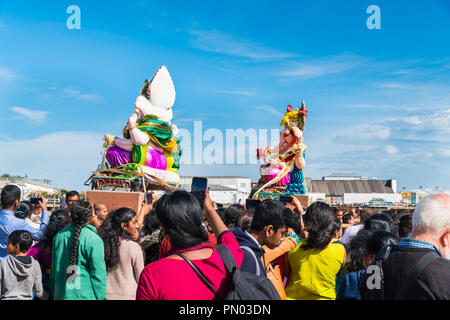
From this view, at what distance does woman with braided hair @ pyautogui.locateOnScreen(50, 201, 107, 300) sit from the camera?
3.61 m

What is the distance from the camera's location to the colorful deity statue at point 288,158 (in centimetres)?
1695

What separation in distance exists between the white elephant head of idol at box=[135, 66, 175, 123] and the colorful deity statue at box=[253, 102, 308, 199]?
4.73 metres

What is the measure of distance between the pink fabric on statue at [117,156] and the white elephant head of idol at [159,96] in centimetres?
179

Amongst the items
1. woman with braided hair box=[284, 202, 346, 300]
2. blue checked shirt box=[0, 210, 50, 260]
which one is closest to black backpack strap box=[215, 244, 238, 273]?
woman with braided hair box=[284, 202, 346, 300]

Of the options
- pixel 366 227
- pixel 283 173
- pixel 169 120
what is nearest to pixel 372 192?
pixel 283 173

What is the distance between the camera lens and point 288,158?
17.5 meters

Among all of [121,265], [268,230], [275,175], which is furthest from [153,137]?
[268,230]

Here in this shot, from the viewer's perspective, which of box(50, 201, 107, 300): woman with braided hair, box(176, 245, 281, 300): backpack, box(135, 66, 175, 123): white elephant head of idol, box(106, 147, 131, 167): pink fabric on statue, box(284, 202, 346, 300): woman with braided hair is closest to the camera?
box(176, 245, 281, 300): backpack

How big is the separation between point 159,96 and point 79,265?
42.5 feet

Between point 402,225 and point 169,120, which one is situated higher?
point 169,120

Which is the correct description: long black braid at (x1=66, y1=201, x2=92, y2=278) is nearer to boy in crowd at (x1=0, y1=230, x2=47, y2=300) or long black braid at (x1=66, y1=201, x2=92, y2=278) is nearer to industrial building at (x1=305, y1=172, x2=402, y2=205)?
boy in crowd at (x1=0, y1=230, x2=47, y2=300)

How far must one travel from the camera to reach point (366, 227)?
4785 millimetres
